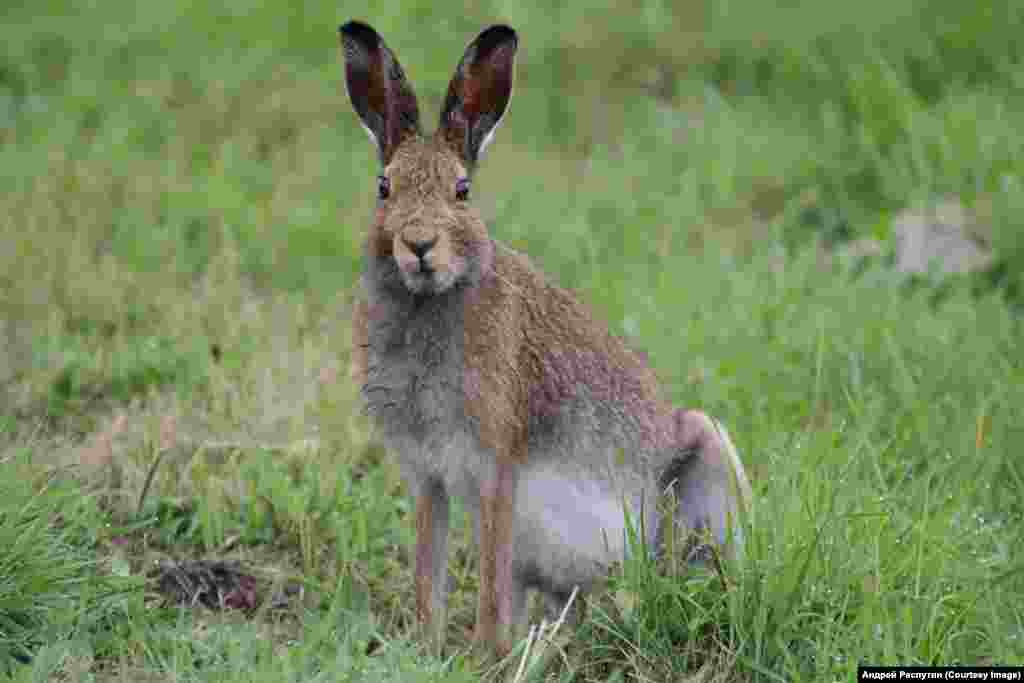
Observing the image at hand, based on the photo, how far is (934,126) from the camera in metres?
7.57

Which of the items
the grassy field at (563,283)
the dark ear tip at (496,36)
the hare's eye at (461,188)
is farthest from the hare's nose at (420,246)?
the grassy field at (563,283)

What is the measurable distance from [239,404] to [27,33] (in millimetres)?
4289

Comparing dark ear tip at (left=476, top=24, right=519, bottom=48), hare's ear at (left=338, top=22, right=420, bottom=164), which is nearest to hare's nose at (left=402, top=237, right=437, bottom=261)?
hare's ear at (left=338, top=22, right=420, bottom=164)

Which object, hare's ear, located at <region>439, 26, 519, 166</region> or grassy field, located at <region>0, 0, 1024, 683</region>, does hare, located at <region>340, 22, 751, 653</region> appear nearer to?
hare's ear, located at <region>439, 26, 519, 166</region>

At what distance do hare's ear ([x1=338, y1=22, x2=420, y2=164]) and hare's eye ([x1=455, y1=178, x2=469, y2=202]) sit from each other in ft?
0.77

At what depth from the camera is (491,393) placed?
13.0ft

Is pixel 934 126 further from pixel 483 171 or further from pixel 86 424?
pixel 86 424

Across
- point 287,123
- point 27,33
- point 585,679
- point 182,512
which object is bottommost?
point 585,679

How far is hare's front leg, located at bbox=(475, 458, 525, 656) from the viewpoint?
157 inches

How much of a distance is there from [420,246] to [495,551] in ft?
2.82

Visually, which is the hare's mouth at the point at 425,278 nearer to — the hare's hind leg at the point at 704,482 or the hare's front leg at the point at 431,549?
the hare's front leg at the point at 431,549

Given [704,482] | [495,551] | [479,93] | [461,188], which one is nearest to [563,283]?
[704,482]

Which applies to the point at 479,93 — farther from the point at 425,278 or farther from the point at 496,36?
the point at 425,278

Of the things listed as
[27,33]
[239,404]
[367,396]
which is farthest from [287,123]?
[367,396]
